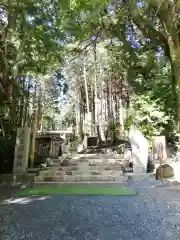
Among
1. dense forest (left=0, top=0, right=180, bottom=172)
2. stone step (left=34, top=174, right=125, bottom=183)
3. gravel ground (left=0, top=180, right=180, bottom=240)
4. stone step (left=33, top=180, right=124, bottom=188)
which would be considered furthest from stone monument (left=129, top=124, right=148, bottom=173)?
gravel ground (left=0, top=180, right=180, bottom=240)

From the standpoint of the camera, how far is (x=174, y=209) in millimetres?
3705

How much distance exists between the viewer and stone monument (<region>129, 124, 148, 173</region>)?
261 inches

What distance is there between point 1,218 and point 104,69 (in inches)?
361

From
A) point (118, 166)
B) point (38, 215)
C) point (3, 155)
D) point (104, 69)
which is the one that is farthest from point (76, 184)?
point (104, 69)

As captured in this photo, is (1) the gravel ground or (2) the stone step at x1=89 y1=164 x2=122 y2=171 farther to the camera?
(2) the stone step at x1=89 y1=164 x2=122 y2=171

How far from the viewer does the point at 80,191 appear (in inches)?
207

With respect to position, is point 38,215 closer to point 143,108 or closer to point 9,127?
point 9,127

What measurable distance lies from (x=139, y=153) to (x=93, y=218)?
11.6 feet

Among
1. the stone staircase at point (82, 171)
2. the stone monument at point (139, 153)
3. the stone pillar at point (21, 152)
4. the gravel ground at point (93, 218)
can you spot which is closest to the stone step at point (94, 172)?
the stone staircase at point (82, 171)

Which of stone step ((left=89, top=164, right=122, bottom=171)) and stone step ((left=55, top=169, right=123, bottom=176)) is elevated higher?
stone step ((left=89, top=164, right=122, bottom=171))

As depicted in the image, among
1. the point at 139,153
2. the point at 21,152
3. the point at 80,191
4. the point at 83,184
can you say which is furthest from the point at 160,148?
the point at 21,152

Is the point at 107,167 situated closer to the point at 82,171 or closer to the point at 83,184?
the point at 82,171

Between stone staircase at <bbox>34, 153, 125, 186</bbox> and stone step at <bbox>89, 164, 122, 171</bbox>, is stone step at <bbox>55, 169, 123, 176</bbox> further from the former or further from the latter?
stone step at <bbox>89, 164, 122, 171</bbox>

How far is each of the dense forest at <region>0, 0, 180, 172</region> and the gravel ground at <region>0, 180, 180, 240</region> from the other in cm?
226
